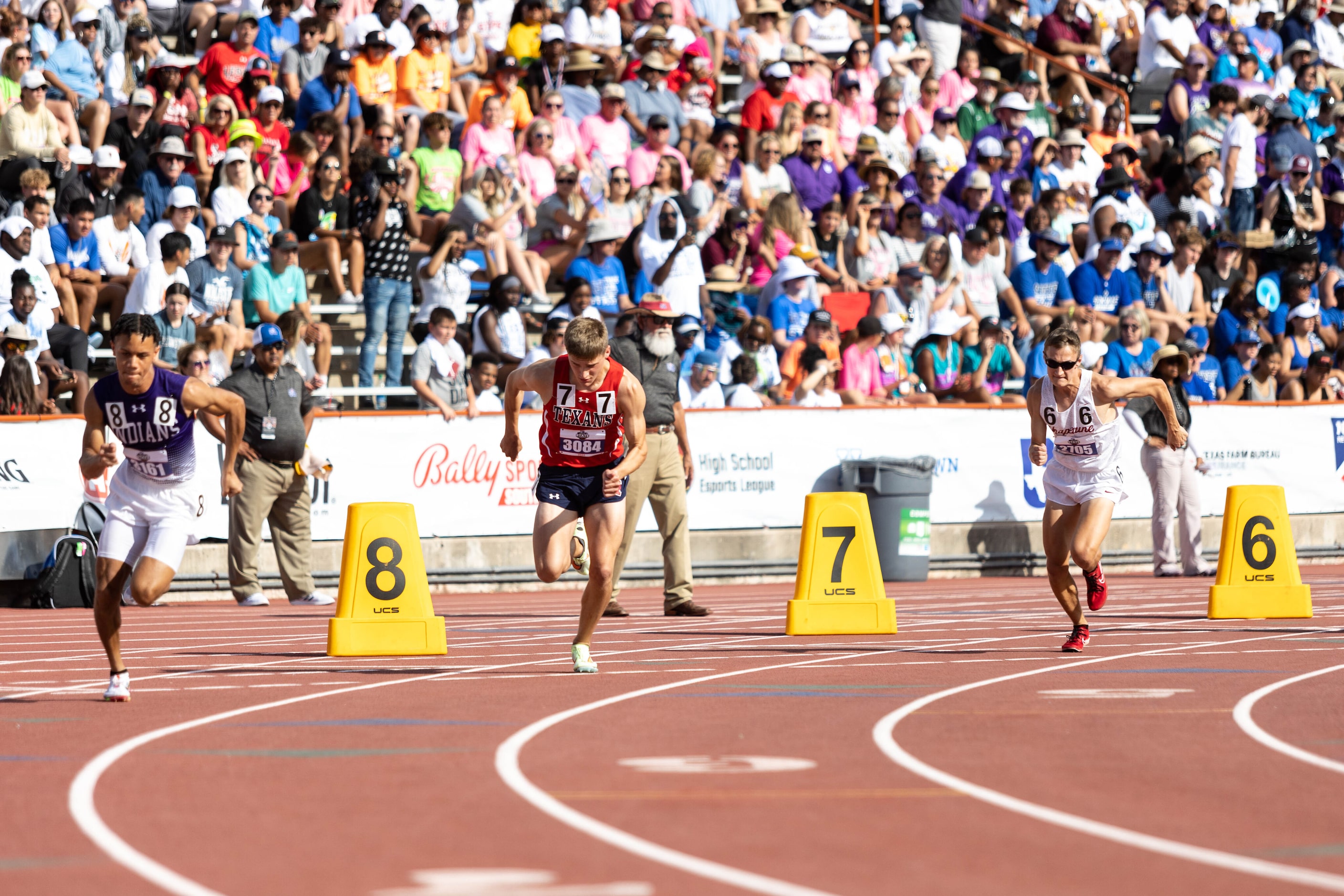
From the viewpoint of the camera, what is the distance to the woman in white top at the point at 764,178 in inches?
939

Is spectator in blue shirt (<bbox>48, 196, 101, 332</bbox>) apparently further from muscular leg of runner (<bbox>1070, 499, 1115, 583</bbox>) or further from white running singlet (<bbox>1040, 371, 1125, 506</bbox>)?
muscular leg of runner (<bbox>1070, 499, 1115, 583</bbox>)

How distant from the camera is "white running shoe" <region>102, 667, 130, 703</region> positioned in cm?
1053

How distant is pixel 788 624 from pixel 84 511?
7.02 meters

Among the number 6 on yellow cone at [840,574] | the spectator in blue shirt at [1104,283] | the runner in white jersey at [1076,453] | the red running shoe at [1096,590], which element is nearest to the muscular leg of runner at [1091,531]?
the runner in white jersey at [1076,453]

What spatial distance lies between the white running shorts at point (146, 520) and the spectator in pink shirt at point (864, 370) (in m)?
11.9

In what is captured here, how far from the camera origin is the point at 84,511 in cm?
1816

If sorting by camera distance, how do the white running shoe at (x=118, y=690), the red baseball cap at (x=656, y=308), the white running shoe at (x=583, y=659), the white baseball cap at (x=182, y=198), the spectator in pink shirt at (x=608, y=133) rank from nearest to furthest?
the white running shoe at (x=118, y=690) < the white running shoe at (x=583, y=659) < the red baseball cap at (x=656, y=308) < the white baseball cap at (x=182, y=198) < the spectator in pink shirt at (x=608, y=133)

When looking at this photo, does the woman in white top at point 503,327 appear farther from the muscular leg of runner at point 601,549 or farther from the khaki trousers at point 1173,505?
the muscular leg of runner at point 601,549

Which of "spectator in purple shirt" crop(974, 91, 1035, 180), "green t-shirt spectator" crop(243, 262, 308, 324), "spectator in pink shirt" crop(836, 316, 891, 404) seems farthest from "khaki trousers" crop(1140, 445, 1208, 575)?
"green t-shirt spectator" crop(243, 262, 308, 324)

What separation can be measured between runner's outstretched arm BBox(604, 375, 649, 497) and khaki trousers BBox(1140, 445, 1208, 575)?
10.9 m

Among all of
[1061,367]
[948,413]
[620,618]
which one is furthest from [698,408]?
[1061,367]

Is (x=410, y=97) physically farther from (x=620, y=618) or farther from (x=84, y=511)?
(x=620, y=618)

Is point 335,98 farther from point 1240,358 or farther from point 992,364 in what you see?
point 1240,358

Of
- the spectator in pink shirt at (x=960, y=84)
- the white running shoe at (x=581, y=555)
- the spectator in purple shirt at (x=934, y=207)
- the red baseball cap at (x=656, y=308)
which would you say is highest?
Result: the spectator in pink shirt at (x=960, y=84)
